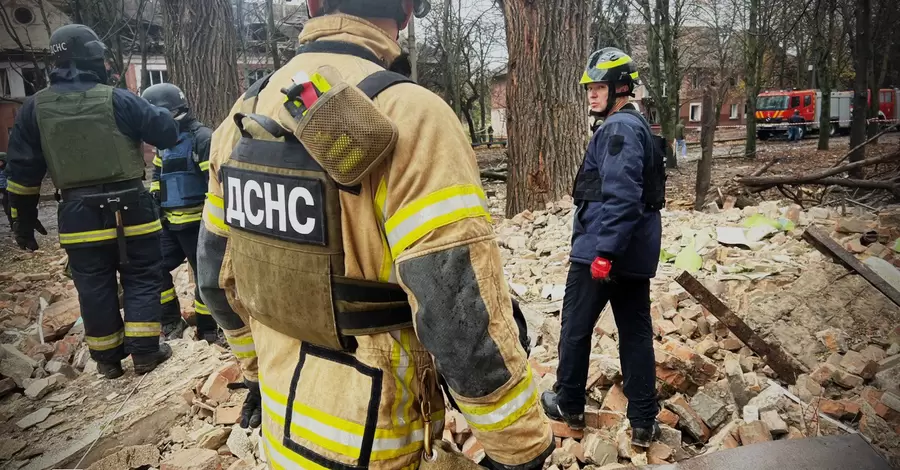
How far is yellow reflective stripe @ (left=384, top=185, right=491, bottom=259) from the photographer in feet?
3.94

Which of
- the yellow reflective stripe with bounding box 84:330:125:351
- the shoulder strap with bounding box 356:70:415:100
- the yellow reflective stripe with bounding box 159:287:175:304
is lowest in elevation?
the yellow reflective stripe with bounding box 84:330:125:351

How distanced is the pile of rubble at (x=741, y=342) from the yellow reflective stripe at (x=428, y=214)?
1.74 meters

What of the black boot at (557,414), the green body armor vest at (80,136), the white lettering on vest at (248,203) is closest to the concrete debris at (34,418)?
the green body armor vest at (80,136)

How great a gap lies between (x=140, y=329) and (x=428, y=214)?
12.5ft

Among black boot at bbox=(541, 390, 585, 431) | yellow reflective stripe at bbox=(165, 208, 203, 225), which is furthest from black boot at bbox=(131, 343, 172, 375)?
black boot at bbox=(541, 390, 585, 431)

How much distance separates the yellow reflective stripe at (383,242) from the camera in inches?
49.4

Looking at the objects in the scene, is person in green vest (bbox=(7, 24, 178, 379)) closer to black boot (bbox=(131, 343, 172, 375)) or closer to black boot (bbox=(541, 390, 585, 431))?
black boot (bbox=(131, 343, 172, 375))

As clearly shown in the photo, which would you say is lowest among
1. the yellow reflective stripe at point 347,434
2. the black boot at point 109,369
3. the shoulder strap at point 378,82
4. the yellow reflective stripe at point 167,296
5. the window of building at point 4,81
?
the black boot at point 109,369

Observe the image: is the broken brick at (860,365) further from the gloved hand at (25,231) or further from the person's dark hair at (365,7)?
the gloved hand at (25,231)

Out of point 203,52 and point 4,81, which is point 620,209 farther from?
point 4,81

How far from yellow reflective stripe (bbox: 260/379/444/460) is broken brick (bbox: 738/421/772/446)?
6.60 feet

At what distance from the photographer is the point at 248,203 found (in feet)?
4.73

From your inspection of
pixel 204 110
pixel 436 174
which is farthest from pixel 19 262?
pixel 436 174

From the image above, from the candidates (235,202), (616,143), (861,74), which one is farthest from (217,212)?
(861,74)
